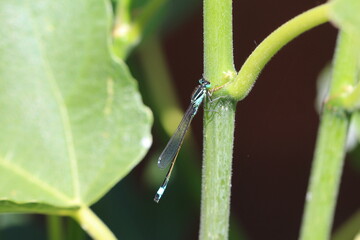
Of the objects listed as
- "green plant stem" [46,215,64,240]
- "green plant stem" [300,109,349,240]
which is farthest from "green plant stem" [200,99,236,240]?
"green plant stem" [46,215,64,240]

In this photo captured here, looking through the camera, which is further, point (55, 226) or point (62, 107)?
point (55, 226)

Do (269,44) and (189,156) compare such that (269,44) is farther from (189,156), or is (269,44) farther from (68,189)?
(189,156)

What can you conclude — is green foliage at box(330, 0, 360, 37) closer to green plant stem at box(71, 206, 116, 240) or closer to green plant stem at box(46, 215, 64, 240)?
green plant stem at box(71, 206, 116, 240)

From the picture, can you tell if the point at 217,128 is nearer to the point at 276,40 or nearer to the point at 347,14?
the point at 276,40

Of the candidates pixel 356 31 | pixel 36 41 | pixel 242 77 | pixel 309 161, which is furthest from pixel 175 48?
pixel 356 31

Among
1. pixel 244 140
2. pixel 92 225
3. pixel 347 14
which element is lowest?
pixel 92 225

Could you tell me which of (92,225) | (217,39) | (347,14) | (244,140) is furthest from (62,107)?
(244,140)
